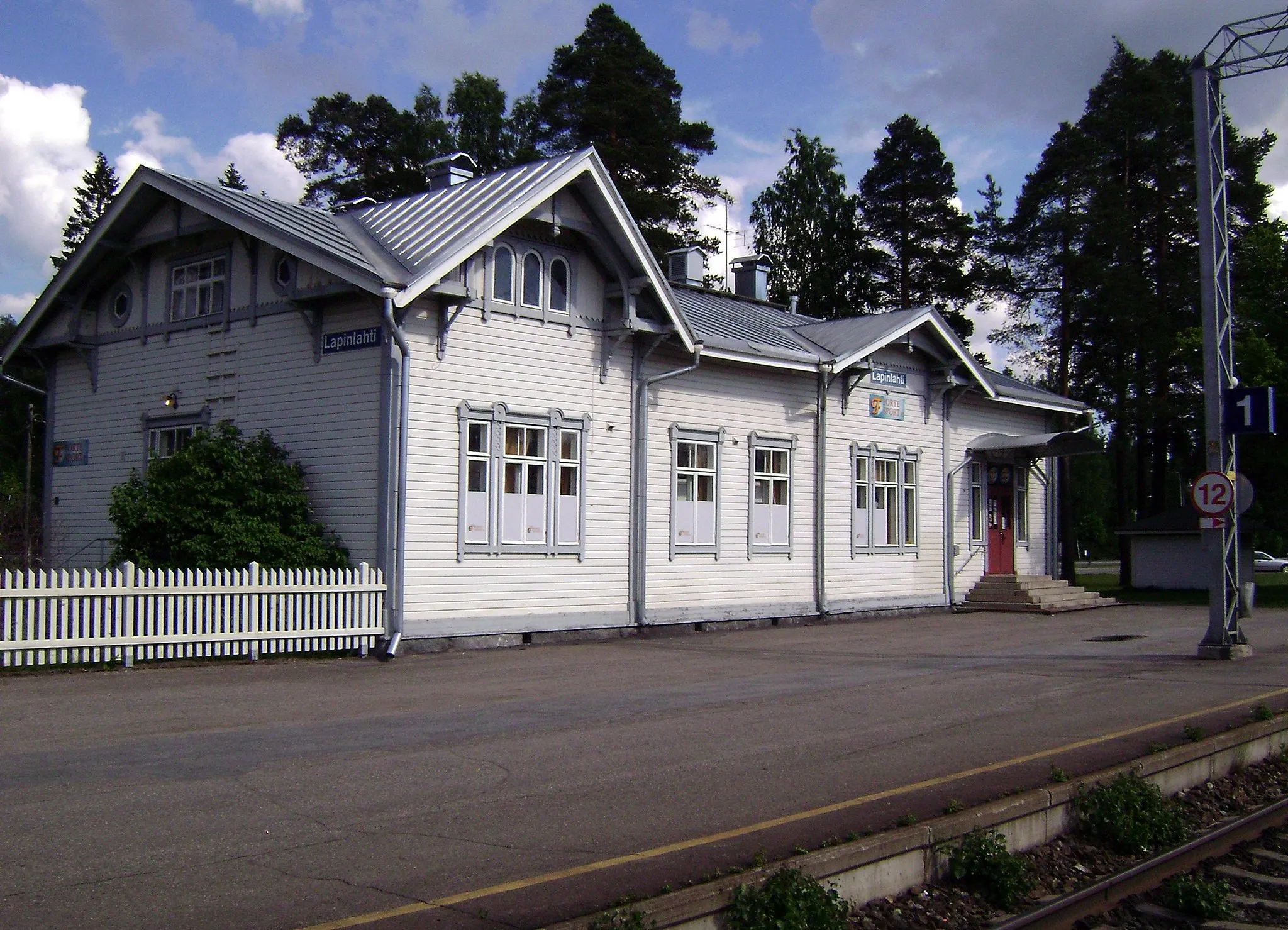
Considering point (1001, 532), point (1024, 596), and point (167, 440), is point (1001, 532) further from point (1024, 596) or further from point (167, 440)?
point (167, 440)

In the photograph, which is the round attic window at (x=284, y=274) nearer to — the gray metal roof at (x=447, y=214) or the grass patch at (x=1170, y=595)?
the gray metal roof at (x=447, y=214)

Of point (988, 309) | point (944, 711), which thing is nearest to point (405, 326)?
point (944, 711)

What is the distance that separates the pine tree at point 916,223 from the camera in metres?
50.6

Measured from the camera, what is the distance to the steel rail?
6.41 m

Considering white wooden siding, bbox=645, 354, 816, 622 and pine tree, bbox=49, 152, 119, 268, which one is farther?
pine tree, bbox=49, 152, 119, 268

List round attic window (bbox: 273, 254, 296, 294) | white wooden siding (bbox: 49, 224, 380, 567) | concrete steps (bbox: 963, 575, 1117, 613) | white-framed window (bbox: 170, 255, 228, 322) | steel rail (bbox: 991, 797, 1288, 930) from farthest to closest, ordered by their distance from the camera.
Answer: concrete steps (bbox: 963, 575, 1117, 613)
white-framed window (bbox: 170, 255, 228, 322)
round attic window (bbox: 273, 254, 296, 294)
white wooden siding (bbox: 49, 224, 380, 567)
steel rail (bbox: 991, 797, 1288, 930)

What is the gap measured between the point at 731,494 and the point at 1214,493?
8.52m

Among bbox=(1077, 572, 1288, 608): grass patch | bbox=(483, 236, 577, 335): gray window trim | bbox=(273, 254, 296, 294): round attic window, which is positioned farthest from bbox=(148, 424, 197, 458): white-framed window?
bbox=(1077, 572, 1288, 608): grass patch

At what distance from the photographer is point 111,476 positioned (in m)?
21.9

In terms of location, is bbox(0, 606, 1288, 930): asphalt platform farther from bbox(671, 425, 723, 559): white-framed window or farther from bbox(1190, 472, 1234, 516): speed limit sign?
bbox(671, 425, 723, 559): white-framed window

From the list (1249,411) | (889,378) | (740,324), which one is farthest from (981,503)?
(1249,411)

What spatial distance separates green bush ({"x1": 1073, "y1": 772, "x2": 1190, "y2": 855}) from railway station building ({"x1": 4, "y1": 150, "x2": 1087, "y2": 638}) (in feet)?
36.7

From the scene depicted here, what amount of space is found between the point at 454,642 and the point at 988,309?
3773 cm

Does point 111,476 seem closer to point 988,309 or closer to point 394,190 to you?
point 394,190
